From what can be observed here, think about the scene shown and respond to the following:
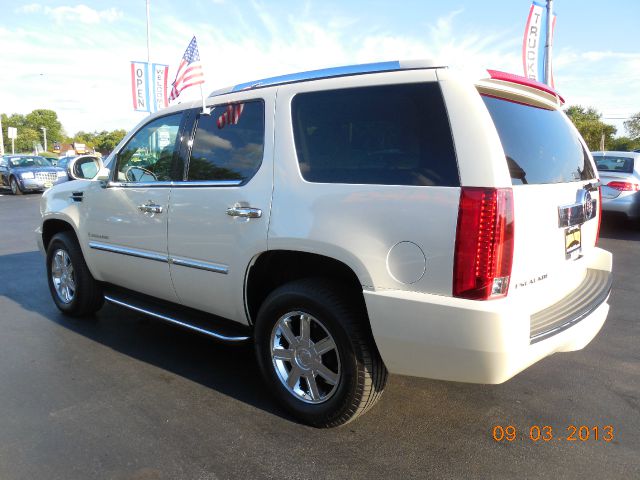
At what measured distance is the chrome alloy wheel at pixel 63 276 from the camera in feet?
15.7

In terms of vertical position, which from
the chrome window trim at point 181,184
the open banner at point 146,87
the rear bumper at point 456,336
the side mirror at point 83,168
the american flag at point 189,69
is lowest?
the rear bumper at point 456,336

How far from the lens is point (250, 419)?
2992mm

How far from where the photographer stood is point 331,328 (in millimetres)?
2703

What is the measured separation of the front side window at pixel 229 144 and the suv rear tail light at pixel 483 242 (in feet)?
4.42

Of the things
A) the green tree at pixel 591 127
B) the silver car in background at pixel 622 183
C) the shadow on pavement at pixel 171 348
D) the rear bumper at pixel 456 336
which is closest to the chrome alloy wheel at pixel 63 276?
the shadow on pavement at pixel 171 348

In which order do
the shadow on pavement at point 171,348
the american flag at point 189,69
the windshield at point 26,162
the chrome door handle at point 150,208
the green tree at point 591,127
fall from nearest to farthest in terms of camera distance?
the shadow on pavement at point 171,348 < the chrome door handle at point 150,208 < the american flag at point 189,69 < the windshield at point 26,162 < the green tree at point 591,127

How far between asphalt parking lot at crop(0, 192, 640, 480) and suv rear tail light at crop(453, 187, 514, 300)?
3.08 feet

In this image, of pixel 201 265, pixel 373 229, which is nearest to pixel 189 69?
pixel 201 265

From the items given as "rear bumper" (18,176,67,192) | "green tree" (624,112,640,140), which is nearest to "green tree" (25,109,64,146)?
"rear bumper" (18,176,67,192)

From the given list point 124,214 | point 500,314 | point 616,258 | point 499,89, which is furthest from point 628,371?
point 616,258

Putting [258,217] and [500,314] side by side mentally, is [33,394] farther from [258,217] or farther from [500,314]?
[500,314]

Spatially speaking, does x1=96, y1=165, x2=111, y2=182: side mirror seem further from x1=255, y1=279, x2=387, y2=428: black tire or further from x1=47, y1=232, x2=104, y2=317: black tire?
x1=255, y1=279, x2=387, y2=428: black tire

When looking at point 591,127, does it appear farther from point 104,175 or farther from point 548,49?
point 104,175
